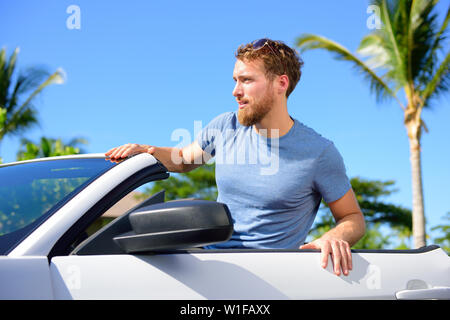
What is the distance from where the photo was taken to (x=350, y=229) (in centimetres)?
215

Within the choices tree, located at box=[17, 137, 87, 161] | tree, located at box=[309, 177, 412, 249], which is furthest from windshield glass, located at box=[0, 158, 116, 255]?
tree, located at box=[309, 177, 412, 249]

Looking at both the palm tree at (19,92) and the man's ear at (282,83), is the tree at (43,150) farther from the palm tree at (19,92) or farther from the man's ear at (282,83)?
the man's ear at (282,83)

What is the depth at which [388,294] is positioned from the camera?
163cm

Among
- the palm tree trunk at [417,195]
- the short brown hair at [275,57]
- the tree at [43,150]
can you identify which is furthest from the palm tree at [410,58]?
the short brown hair at [275,57]

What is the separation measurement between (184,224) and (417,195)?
44.0ft

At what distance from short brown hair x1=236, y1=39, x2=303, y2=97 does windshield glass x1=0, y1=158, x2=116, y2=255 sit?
1.01m

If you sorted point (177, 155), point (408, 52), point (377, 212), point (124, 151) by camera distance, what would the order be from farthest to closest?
1. point (377, 212)
2. point (408, 52)
3. point (177, 155)
4. point (124, 151)

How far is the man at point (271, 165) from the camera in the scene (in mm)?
2123

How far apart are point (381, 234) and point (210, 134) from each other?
23.7 meters

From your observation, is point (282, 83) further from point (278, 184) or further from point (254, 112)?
point (278, 184)

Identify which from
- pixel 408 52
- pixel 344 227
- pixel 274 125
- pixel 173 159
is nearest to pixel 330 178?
pixel 344 227

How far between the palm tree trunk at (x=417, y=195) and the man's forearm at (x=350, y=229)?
12.1 metres
